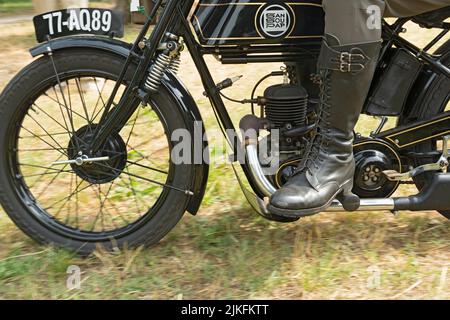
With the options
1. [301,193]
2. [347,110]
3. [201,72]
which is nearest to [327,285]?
[301,193]

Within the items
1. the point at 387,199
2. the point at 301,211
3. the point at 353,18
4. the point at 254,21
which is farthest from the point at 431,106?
the point at 254,21

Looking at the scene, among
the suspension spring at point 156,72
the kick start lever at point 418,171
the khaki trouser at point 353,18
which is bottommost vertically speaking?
the kick start lever at point 418,171

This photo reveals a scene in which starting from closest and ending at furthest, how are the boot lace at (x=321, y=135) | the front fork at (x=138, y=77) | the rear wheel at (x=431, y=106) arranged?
the boot lace at (x=321, y=135), the front fork at (x=138, y=77), the rear wheel at (x=431, y=106)

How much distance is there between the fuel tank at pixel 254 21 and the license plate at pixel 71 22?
1.51 feet

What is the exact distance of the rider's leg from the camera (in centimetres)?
269

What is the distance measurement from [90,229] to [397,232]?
162cm

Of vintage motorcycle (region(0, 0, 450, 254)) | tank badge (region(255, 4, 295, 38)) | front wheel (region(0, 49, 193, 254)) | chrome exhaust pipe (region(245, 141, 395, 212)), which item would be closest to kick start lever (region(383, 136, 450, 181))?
vintage motorcycle (region(0, 0, 450, 254))

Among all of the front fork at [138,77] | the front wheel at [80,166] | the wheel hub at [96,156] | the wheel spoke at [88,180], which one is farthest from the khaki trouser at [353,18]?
the wheel hub at [96,156]

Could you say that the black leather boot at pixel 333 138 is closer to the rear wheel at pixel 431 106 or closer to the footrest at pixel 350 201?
the footrest at pixel 350 201

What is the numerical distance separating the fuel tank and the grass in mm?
1042

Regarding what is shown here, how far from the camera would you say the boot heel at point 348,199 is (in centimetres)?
297

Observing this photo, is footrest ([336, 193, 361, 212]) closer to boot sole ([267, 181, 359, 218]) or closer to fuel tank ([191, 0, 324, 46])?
boot sole ([267, 181, 359, 218])

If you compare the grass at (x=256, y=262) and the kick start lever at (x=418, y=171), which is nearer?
the grass at (x=256, y=262)

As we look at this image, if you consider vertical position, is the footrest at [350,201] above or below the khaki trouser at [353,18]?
below
